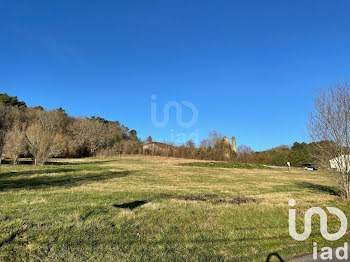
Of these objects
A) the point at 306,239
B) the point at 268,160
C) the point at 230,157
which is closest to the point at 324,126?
the point at 306,239

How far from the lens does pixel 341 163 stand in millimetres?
Result: 9430

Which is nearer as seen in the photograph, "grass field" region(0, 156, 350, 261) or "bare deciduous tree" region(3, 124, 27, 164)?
"grass field" region(0, 156, 350, 261)

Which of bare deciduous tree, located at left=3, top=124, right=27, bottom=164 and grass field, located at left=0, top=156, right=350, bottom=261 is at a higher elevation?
bare deciduous tree, located at left=3, top=124, right=27, bottom=164

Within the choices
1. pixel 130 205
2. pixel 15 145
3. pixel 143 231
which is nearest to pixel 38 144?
pixel 15 145

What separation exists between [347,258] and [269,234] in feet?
4.86

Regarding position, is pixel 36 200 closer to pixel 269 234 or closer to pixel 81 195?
pixel 81 195

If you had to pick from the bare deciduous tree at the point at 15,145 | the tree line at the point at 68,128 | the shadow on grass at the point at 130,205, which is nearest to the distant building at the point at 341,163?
the shadow on grass at the point at 130,205

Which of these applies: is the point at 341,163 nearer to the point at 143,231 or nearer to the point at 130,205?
the point at 130,205

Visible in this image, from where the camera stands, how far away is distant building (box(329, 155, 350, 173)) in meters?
9.25

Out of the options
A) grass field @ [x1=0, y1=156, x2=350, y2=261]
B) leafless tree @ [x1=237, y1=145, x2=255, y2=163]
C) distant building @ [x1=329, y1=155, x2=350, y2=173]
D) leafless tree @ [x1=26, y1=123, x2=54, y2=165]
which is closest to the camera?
grass field @ [x1=0, y1=156, x2=350, y2=261]

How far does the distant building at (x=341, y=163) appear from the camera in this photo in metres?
9.25

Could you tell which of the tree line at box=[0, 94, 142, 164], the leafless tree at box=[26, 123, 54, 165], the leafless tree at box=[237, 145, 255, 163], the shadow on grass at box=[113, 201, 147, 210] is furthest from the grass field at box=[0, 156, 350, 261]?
the leafless tree at box=[237, 145, 255, 163]

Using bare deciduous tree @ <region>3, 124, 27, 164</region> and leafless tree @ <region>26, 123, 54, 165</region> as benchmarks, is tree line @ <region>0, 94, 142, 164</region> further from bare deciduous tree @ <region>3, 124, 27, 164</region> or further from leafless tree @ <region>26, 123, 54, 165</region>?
bare deciduous tree @ <region>3, 124, 27, 164</region>

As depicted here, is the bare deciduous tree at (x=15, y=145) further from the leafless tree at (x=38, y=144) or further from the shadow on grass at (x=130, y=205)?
the shadow on grass at (x=130, y=205)
